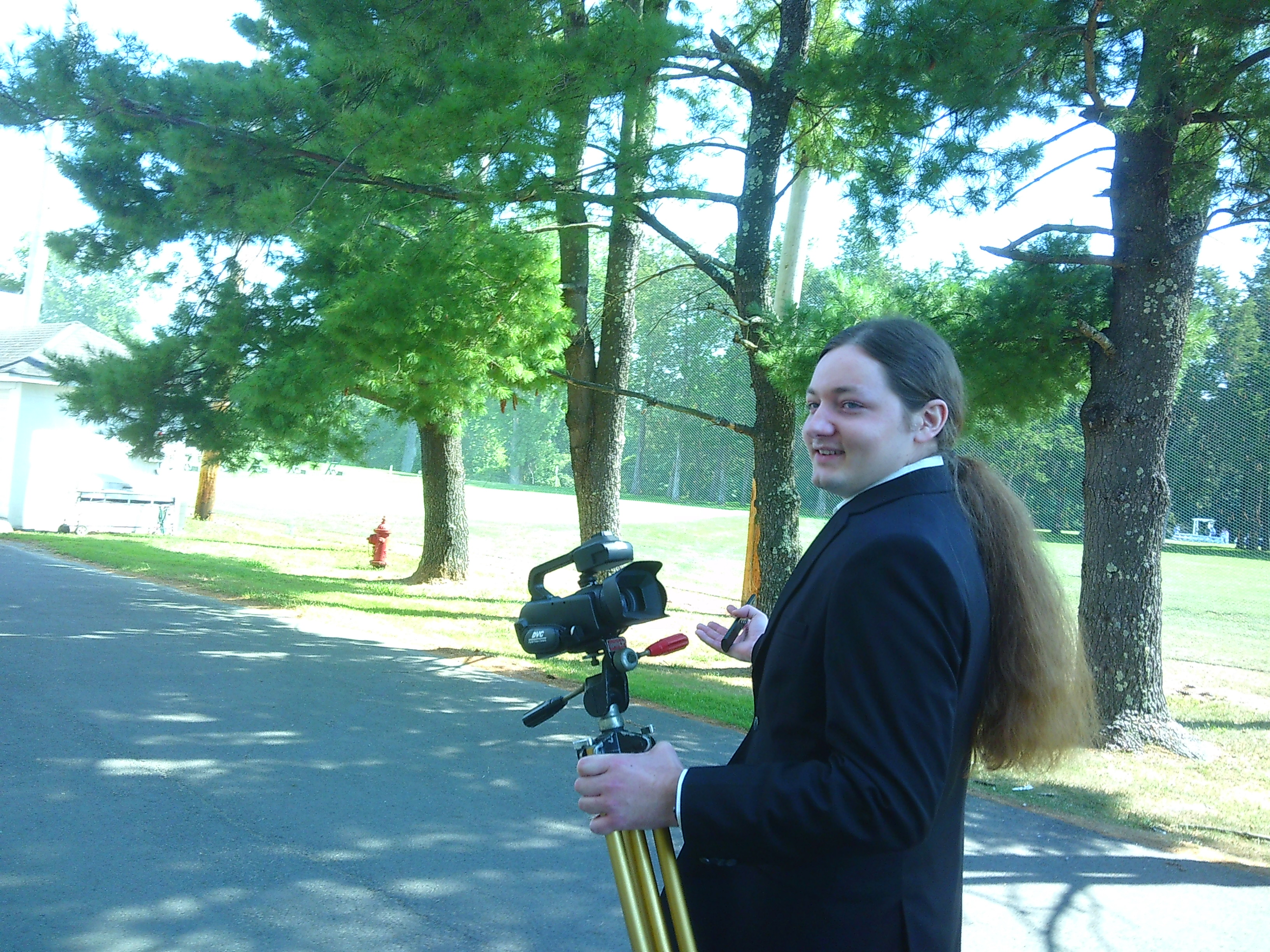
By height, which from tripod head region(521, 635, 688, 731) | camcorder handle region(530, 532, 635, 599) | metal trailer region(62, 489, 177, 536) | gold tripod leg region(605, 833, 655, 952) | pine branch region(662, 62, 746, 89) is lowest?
metal trailer region(62, 489, 177, 536)

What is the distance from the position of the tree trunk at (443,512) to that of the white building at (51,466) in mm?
8826

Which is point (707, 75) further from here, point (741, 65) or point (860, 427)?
point (860, 427)

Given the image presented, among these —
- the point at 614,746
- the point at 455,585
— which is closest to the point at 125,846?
the point at 614,746

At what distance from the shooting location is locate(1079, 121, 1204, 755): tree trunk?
773 cm

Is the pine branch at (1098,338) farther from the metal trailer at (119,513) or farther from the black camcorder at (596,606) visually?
the metal trailer at (119,513)

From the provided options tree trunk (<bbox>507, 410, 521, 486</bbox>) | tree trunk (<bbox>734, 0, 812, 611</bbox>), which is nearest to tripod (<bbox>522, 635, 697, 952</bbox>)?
tree trunk (<bbox>734, 0, 812, 611</bbox>)

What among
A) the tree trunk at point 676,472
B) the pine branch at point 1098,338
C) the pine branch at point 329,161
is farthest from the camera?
the tree trunk at point 676,472

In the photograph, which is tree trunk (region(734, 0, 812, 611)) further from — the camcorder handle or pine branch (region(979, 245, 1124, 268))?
the camcorder handle

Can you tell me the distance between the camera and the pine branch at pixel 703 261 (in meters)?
10.3

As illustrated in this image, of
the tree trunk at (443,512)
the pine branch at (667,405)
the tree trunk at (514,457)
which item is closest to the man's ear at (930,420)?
the pine branch at (667,405)

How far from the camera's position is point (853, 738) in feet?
4.83

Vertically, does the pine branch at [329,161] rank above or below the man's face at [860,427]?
above

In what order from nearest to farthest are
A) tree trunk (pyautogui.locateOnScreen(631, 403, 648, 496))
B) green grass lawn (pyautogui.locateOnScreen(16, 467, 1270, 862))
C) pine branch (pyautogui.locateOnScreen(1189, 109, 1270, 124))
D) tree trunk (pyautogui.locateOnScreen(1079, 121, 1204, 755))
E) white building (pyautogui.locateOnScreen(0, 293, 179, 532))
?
green grass lawn (pyautogui.locateOnScreen(16, 467, 1270, 862))
pine branch (pyautogui.locateOnScreen(1189, 109, 1270, 124))
tree trunk (pyautogui.locateOnScreen(1079, 121, 1204, 755))
white building (pyautogui.locateOnScreen(0, 293, 179, 532))
tree trunk (pyautogui.locateOnScreen(631, 403, 648, 496))

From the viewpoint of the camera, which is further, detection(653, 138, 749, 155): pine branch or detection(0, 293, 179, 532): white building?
detection(0, 293, 179, 532): white building
